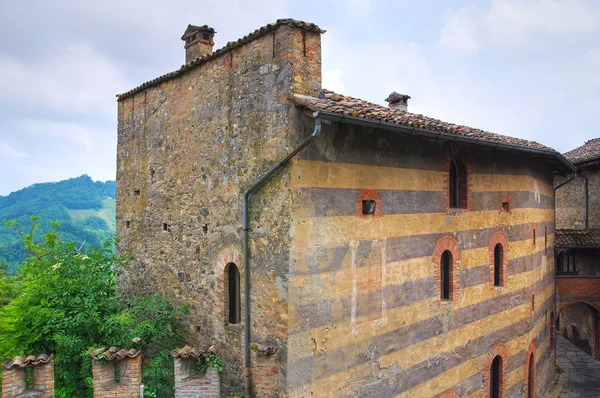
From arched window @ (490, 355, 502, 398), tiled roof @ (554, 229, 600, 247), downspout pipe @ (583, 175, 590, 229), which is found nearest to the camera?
arched window @ (490, 355, 502, 398)

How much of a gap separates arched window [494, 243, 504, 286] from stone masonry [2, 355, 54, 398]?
9385mm

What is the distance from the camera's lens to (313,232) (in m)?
6.65

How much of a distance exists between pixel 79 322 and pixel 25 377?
6.81 feet

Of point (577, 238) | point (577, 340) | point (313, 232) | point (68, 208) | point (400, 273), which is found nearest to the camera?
point (313, 232)

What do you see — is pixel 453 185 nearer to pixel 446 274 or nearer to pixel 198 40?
pixel 446 274

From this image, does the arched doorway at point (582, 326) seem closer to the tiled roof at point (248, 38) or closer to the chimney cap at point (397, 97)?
the chimney cap at point (397, 97)

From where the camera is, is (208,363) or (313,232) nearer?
(313,232)

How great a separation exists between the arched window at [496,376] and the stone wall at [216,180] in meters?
6.52

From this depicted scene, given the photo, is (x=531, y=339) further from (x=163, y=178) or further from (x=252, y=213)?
(x=163, y=178)

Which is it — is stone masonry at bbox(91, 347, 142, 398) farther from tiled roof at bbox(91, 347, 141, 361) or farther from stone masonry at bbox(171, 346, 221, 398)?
stone masonry at bbox(171, 346, 221, 398)

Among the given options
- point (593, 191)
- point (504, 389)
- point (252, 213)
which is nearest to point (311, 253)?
point (252, 213)

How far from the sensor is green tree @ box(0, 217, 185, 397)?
27.4 feet

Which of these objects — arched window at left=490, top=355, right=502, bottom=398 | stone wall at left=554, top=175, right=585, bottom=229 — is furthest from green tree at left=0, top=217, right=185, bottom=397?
stone wall at left=554, top=175, right=585, bottom=229

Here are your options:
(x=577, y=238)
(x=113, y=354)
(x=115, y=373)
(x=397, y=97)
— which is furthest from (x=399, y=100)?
(x=115, y=373)
